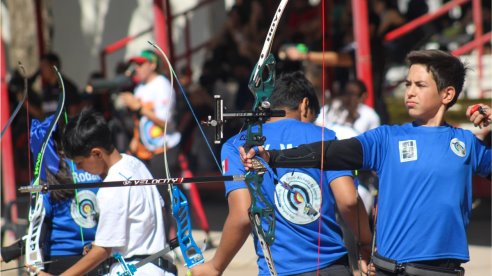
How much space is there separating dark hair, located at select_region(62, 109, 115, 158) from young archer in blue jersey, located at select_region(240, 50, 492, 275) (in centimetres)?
115

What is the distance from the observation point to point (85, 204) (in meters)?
4.74

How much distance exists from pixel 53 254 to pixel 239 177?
163cm

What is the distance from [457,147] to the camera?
A: 3.67 metres

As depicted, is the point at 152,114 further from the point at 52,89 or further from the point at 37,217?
the point at 37,217

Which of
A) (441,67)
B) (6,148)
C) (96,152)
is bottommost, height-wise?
(96,152)

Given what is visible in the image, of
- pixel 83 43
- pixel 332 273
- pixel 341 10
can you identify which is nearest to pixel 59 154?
pixel 332 273

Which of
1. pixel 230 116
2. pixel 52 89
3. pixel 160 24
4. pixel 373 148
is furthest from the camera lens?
pixel 52 89

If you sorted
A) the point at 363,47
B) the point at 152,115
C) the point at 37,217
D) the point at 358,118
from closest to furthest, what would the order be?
the point at 37,217
the point at 358,118
the point at 152,115
the point at 363,47

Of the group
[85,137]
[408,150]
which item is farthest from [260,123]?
[85,137]

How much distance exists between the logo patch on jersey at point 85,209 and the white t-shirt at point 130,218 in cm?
36

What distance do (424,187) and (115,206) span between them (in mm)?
1378

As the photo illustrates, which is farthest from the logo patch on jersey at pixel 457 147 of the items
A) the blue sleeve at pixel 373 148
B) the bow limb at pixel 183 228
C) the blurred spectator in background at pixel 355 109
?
the blurred spectator in background at pixel 355 109

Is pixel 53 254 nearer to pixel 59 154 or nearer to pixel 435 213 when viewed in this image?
pixel 59 154

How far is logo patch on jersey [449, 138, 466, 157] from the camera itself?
366 centimetres
